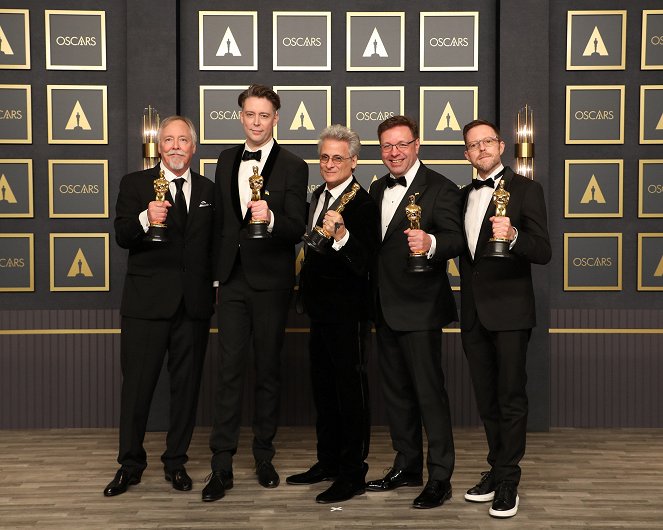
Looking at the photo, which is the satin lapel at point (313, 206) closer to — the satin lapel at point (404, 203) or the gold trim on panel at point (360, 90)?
the satin lapel at point (404, 203)

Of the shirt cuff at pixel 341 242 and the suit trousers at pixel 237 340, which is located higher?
the shirt cuff at pixel 341 242

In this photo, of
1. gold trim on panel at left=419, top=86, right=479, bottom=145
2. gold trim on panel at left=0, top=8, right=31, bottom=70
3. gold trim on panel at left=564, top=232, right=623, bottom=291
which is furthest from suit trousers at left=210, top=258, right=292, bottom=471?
gold trim on panel at left=0, top=8, right=31, bottom=70

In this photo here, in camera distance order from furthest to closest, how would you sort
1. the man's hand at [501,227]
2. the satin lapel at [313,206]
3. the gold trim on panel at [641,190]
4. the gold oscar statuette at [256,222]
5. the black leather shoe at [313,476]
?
the gold trim on panel at [641,190] → the black leather shoe at [313,476] → the satin lapel at [313,206] → the gold oscar statuette at [256,222] → the man's hand at [501,227]

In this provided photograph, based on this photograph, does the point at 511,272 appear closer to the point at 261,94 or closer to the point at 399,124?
the point at 399,124

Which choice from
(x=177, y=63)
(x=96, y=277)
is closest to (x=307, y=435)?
(x=96, y=277)

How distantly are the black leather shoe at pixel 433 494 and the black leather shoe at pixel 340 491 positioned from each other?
28 centimetres

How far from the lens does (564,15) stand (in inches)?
211

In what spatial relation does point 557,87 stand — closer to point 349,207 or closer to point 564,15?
point 564,15

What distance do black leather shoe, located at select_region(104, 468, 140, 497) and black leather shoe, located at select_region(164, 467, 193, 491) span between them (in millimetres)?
163

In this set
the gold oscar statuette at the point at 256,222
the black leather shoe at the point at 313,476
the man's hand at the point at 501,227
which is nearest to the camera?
the man's hand at the point at 501,227

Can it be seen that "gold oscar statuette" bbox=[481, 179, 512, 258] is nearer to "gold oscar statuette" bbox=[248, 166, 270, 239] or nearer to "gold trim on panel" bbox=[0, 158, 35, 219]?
"gold oscar statuette" bbox=[248, 166, 270, 239]

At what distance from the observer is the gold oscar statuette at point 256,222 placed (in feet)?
11.4

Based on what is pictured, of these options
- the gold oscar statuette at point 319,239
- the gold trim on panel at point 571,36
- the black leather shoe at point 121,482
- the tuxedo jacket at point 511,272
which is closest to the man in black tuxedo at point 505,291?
the tuxedo jacket at point 511,272

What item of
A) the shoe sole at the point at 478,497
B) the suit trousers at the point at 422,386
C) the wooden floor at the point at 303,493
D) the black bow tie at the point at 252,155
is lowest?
the wooden floor at the point at 303,493
